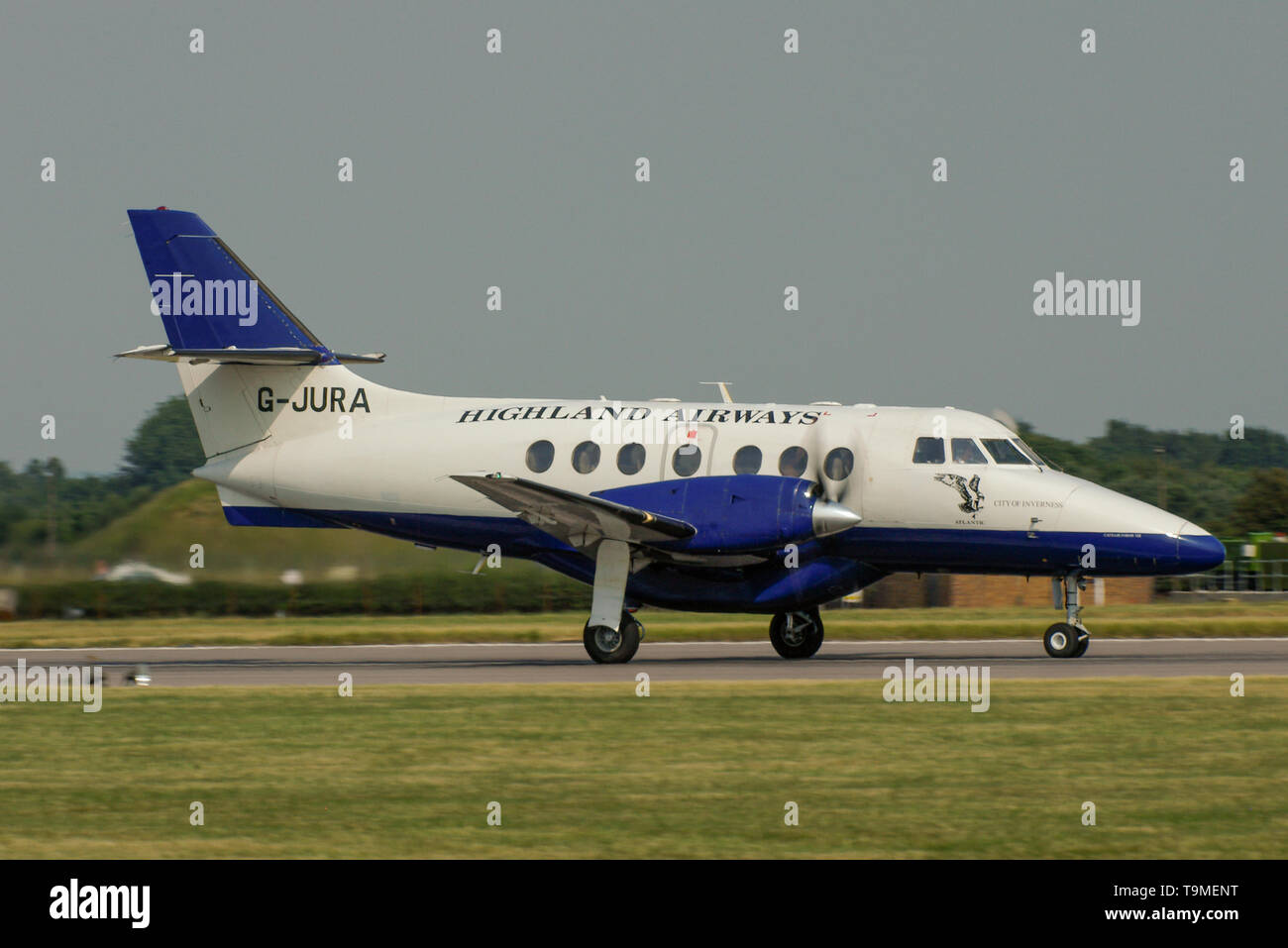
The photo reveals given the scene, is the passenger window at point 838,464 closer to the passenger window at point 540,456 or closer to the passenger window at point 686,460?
the passenger window at point 686,460

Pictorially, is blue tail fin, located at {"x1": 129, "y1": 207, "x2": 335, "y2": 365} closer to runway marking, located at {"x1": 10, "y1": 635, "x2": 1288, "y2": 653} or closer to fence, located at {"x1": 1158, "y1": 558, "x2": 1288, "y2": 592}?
runway marking, located at {"x1": 10, "y1": 635, "x2": 1288, "y2": 653}

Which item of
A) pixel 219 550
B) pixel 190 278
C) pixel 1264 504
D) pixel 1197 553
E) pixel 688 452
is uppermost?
pixel 190 278

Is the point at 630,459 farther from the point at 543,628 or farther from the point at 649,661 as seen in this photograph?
the point at 543,628

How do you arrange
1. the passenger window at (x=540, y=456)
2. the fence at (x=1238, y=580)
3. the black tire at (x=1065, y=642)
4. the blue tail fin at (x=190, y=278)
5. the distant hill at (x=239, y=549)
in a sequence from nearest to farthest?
the black tire at (x=1065, y=642)
the passenger window at (x=540, y=456)
the blue tail fin at (x=190, y=278)
the distant hill at (x=239, y=549)
the fence at (x=1238, y=580)

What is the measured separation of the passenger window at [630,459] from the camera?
21.3 metres

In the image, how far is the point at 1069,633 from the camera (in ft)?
67.7

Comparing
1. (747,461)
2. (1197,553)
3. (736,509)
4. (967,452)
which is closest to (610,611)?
(736,509)

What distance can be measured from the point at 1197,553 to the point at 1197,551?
26 mm

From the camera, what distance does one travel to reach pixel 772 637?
22.2 m

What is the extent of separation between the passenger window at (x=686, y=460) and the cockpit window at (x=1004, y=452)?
158 inches

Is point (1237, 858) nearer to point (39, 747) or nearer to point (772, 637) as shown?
Answer: point (39, 747)

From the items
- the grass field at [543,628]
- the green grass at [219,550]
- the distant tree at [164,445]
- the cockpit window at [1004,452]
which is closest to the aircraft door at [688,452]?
the cockpit window at [1004,452]

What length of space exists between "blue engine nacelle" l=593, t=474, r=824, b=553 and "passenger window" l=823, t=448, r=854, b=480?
103cm

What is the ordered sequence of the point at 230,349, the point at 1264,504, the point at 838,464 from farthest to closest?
1. the point at 1264,504
2. the point at 230,349
3. the point at 838,464
